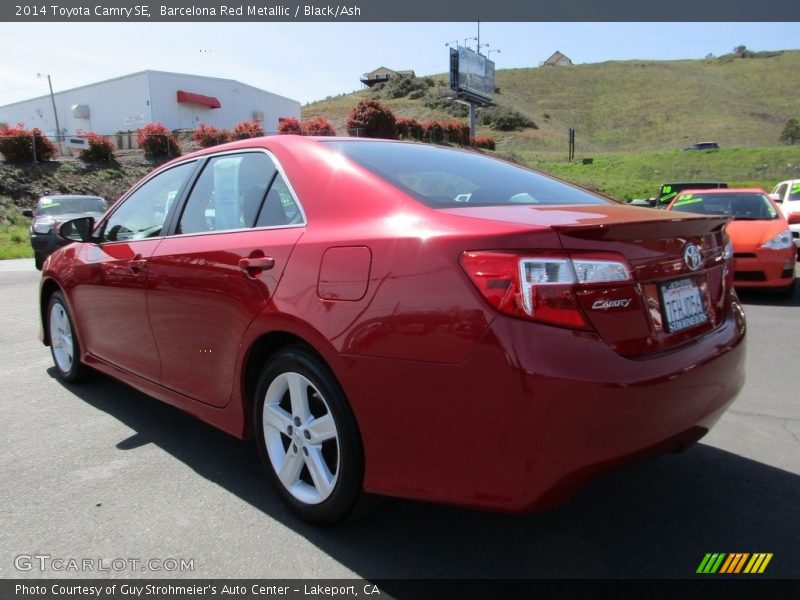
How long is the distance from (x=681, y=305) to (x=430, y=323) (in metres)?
0.99

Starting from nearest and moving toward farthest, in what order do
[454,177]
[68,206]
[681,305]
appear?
[681,305] → [454,177] → [68,206]

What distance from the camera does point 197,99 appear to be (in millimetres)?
44625

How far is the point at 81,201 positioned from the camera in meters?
14.0

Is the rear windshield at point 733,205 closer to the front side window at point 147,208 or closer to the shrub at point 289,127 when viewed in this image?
the front side window at point 147,208

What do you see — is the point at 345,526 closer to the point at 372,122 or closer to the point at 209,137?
the point at 209,137

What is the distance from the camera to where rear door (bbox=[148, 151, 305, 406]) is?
8.63 feet

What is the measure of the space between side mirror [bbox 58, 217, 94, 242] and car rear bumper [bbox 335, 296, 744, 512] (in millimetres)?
2825

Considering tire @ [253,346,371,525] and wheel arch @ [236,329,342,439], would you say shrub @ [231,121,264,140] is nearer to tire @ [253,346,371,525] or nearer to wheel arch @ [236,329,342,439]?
wheel arch @ [236,329,342,439]

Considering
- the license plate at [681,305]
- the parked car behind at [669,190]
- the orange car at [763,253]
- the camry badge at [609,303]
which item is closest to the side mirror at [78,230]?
the camry badge at [609,303]

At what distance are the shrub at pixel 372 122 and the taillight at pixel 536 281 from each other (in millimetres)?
36859

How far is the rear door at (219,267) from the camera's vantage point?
2.63 meters

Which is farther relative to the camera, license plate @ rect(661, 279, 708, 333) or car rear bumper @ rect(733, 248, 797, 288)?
car rear bumper @ rect(733, 248, 797, 288)

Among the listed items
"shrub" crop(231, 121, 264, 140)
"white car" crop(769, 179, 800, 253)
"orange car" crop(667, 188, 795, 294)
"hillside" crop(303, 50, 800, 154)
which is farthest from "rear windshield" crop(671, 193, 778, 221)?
"hillside" crop(303, 50, 800, 154)

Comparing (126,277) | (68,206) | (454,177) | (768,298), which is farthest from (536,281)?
(68,206)
